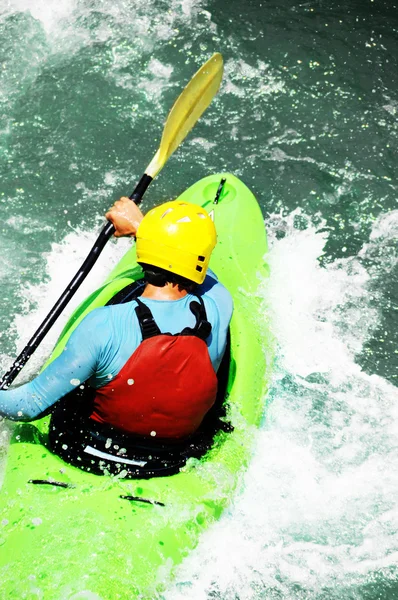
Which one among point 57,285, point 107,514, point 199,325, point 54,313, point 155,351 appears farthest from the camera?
point 57,285

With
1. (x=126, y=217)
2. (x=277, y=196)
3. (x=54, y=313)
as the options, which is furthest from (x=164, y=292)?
(x=277, y=196)

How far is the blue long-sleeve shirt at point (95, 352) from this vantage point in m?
2.81

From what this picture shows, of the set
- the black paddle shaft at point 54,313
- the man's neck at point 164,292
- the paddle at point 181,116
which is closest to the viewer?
the man's neck at point 164,292

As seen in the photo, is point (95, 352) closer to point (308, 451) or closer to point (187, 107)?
point (308, 451)

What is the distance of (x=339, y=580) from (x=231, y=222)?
219 centimetres

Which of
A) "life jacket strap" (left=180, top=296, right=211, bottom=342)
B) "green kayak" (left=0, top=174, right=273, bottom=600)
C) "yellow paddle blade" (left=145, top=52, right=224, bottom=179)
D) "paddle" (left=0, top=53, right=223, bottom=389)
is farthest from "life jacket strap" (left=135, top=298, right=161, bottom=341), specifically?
"yellow paddle blade" (left=145, top=52, right=224, bottom=179)

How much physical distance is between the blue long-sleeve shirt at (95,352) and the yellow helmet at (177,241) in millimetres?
136

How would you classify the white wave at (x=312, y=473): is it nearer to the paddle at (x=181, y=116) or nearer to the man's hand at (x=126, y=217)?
the paddle at (x=181, y=116)

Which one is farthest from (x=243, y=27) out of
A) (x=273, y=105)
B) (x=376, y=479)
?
(x=376, y=479)

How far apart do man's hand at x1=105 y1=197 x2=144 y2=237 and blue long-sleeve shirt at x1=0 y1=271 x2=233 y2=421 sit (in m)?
0.84

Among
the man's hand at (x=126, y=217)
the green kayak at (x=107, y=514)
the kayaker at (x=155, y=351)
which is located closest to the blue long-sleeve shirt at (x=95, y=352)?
the kayaker at (x=155, y=351)

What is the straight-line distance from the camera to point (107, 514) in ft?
9.89

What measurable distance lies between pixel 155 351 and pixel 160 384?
150mm

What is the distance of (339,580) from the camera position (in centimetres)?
369
